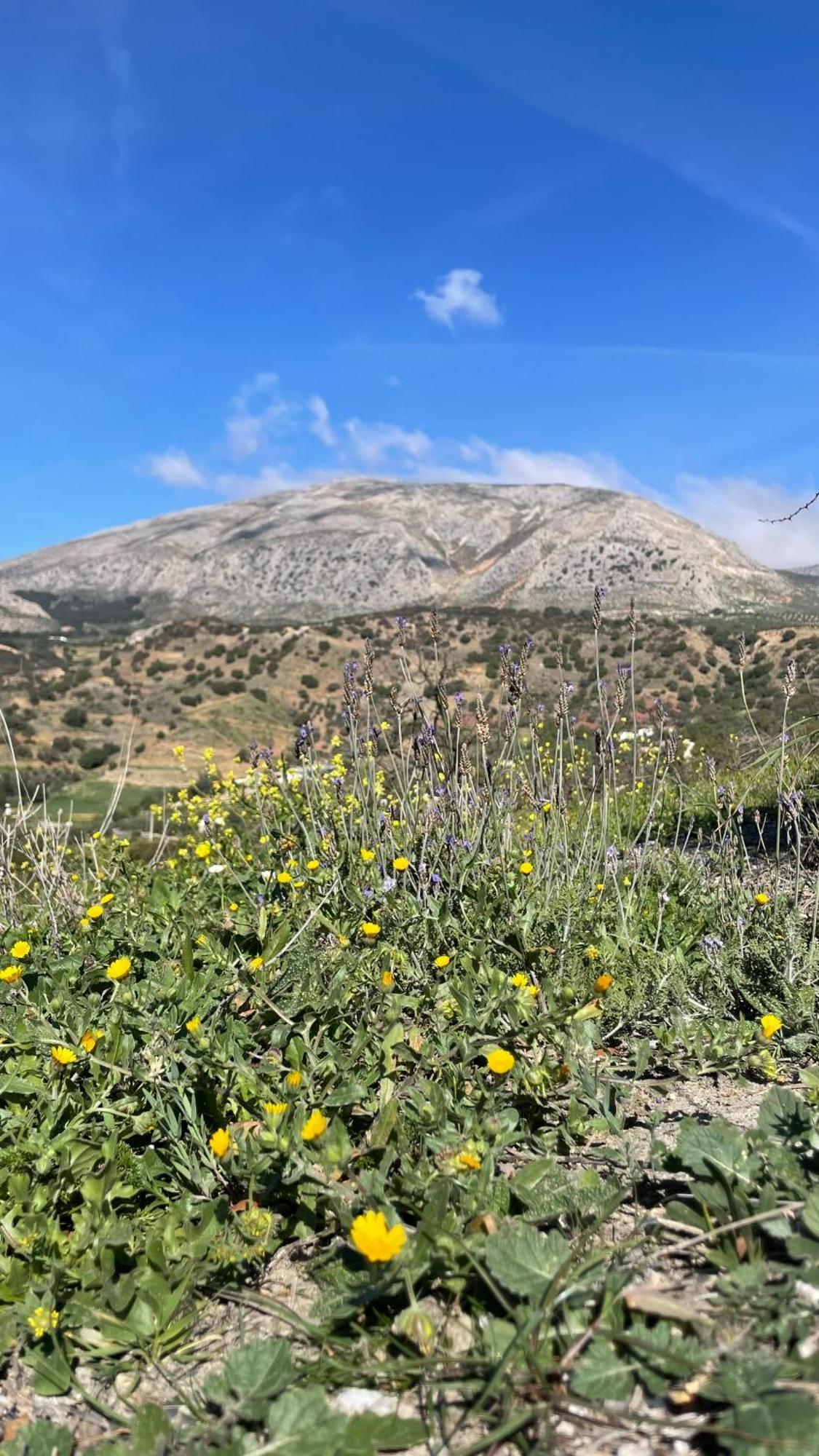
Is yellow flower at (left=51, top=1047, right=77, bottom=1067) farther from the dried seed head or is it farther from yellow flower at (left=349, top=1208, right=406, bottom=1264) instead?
the dried seed head

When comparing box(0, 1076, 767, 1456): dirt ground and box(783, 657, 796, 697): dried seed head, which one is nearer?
box(0, 1076, 767, 1456): dirt ground

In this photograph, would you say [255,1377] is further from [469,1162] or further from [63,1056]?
[63,1056]

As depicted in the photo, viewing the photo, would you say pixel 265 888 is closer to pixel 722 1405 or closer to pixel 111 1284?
pixel 111 1284

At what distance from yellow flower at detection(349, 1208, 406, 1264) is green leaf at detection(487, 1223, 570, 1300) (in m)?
0.15

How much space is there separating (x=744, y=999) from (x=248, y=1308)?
5.61ft

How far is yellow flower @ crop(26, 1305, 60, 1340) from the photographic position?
5.27 feet

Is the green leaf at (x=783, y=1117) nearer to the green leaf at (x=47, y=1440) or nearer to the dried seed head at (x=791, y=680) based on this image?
the green leaf at (x=47, y=1440)

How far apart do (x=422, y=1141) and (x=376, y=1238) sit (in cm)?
55

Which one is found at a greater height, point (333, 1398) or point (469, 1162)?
point (469, 1162)

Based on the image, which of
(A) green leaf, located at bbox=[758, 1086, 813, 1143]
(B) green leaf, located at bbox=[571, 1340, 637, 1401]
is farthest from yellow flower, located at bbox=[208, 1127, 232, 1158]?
(A) green leaf, located at bbox=[758, 1086, 813, 1143]

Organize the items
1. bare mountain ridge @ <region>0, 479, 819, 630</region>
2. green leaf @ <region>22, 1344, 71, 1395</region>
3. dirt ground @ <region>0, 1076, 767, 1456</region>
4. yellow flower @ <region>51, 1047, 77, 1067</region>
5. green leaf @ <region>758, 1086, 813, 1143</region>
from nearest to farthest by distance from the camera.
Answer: dirt ground @ <region>0, 1076, 767, 1456</region>
green leaf @ <region>22, 1344, 71, 1395</region>
green leaf @ <region>758, 1086, 813, 1143</region>
yellow flower @ <region>51, 1047, 77, 1067</region>
bare mountain ridge @ <region>0, 479, 819, 630</region>

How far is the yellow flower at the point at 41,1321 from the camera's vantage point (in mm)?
1606

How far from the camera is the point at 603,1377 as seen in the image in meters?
1.22

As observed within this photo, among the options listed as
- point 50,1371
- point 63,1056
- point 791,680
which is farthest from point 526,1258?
point 791,680
